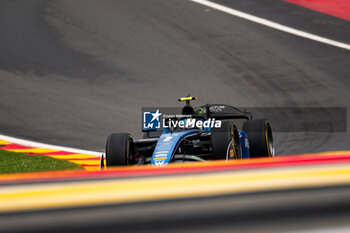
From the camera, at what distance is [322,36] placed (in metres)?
15.1

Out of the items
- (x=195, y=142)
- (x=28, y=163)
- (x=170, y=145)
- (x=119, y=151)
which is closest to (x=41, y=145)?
(x=28, y=163)

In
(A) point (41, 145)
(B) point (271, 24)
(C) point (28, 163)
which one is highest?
(B) point (271, 24)

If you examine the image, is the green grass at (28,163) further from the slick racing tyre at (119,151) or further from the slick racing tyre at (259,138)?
the slick racing tyre at (259,138)

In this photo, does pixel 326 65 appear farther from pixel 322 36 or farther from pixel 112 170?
pixel 112 170

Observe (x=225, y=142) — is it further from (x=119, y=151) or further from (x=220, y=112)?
(x=220, y=112)

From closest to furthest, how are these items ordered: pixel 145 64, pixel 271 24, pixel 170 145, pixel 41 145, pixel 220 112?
pixel 170 145
pixel 220 112
pixel 41 145
pixel 145 64
pixel 271 24

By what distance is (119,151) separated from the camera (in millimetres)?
5859

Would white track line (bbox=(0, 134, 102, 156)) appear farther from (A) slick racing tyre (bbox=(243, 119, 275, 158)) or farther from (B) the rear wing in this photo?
(A) slick racing tyre (bbox=(243, 119, 275, 158))

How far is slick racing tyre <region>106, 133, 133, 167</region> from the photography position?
19.2 feet

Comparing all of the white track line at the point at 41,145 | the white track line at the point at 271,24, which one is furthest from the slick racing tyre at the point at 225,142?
the white track line at the point at 271,24

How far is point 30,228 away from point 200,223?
45cm

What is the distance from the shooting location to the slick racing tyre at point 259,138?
638 cm

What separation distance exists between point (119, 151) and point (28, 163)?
2357 mm

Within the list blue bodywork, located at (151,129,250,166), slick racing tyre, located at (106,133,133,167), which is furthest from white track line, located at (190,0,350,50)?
slick racing tyre, located at (106,133,133,167)
